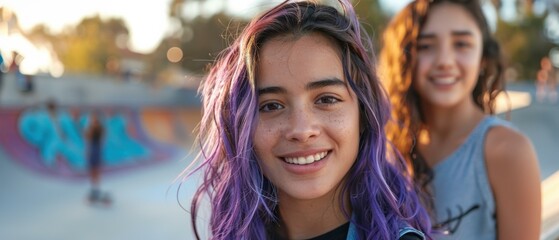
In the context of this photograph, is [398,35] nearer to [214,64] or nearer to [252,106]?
[214,64]

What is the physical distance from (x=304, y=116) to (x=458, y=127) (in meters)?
1.10

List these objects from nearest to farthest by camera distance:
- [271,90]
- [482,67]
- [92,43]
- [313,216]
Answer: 1. [271,90]
2. [313,216]
3. [482,67]
4. [92,43]

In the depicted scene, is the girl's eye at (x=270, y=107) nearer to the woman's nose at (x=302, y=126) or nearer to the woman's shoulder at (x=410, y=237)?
the woman's nose at (x=302, y=126)

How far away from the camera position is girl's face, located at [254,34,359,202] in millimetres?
1615

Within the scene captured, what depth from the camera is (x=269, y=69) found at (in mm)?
1670

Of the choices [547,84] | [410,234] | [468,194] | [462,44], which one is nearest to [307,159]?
[410,234]

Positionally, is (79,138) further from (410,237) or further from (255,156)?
(410,237)

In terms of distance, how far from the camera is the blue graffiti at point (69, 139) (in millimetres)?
12107

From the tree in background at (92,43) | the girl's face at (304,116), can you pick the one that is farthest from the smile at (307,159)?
the tree in background at (92,43)

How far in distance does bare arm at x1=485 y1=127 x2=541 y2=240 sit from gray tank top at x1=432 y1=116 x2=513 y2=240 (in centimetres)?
5

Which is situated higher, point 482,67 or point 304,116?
point 482,67

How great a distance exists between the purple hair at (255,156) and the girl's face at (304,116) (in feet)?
0.14

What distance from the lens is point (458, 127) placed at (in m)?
2.41

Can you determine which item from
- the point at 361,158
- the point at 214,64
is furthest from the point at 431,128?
the point at 214,64
